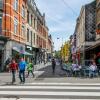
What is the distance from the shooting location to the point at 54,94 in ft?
45.2

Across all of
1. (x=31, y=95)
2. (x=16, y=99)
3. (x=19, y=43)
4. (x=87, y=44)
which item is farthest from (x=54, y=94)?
(x=87, y=44)

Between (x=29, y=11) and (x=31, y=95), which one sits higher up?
(x=29, y=11)

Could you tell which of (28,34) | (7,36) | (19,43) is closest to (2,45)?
(7,36)

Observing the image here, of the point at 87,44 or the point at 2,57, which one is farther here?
the point at 87,44

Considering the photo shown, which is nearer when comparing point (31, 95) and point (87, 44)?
point (31, 95)

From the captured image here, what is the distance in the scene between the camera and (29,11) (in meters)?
49.8

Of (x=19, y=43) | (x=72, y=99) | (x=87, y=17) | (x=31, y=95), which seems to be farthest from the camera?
(x=87, y=17)

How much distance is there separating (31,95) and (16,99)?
1.08 metres

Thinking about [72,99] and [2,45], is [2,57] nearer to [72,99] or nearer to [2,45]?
[2,45]

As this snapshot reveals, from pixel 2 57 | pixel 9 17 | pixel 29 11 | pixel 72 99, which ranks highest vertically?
pixel 29 11

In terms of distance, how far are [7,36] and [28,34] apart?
49.5 feet

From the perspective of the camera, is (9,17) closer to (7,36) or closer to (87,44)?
(7,36)

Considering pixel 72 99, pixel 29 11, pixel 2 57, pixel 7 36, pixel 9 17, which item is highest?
pixel 29 11

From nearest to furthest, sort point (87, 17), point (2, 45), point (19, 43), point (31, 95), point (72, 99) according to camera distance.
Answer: point (72, 99)
point (31, 95)
point (2, 45)
point (19, 43)
point (87, 17)
